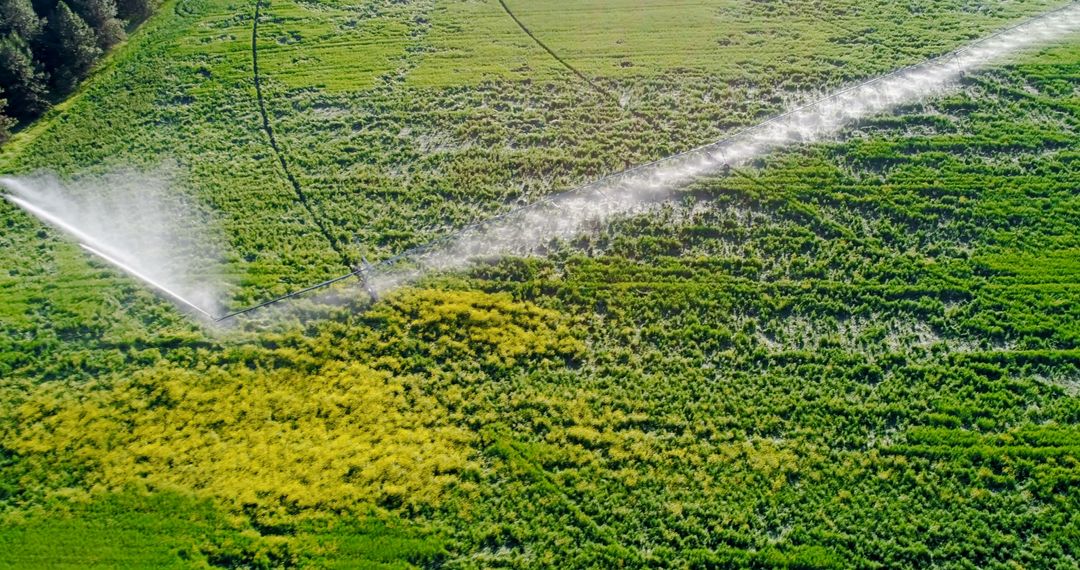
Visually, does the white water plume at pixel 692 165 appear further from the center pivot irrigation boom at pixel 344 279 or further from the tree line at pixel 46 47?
the tree line at pixel 46 47

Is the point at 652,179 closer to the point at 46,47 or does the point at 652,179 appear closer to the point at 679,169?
the point at 679,169

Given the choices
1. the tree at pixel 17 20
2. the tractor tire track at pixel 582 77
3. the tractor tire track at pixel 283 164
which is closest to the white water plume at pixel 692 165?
the tractor tire track at pixel 283 164

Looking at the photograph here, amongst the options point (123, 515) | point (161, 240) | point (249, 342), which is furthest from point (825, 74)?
point (123, 515)

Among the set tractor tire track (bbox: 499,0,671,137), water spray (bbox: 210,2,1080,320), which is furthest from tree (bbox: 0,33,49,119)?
tractor tire track (bbox: 499,0,671,137)

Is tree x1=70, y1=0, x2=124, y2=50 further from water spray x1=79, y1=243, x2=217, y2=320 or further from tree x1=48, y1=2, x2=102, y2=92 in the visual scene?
water spray x1=79, y1=243, x2=217, y2=320

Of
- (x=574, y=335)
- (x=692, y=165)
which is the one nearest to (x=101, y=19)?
(x=692, y=165)
